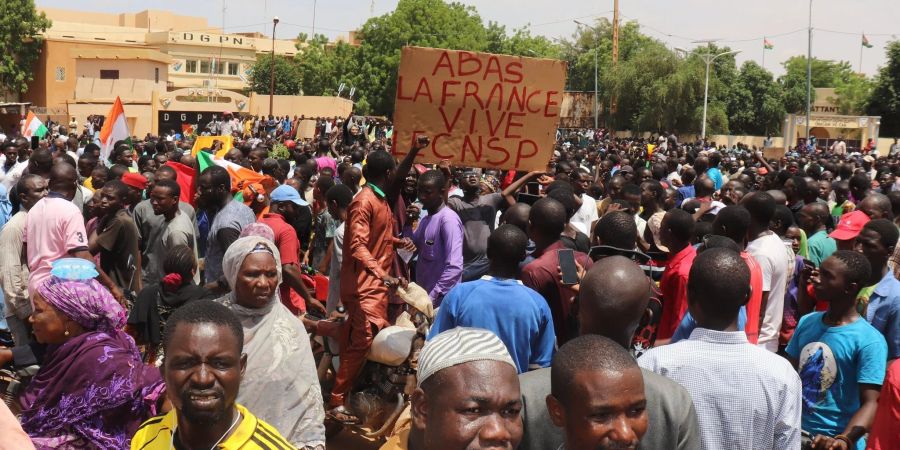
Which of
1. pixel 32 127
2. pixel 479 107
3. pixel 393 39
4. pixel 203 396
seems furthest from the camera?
pixel 393 39

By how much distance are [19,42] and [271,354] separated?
5505 cm

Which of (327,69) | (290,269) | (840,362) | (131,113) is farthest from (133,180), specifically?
(327,69)

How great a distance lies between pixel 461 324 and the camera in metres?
3.94

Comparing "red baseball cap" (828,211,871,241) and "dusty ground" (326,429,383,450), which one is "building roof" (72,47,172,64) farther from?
"red baseball cap" (828,211,871,241)

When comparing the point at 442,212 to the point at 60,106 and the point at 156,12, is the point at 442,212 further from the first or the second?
the point at 156,12

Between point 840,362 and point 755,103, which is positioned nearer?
point 840,362

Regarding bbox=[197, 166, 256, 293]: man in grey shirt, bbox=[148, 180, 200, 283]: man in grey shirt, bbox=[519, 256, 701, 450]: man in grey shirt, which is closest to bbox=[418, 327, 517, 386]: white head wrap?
bbox=[519, 256, 701, 450]: man in grey shirt

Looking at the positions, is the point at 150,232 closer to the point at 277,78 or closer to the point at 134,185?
the point at 134,185

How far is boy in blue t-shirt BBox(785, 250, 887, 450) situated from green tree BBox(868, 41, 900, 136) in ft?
169

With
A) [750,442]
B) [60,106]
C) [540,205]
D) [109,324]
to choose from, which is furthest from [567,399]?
[60,106]

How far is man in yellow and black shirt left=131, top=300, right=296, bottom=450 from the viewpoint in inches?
104

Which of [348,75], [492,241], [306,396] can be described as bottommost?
[306,396]

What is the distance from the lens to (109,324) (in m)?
3.63

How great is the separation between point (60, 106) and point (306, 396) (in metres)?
54.3
